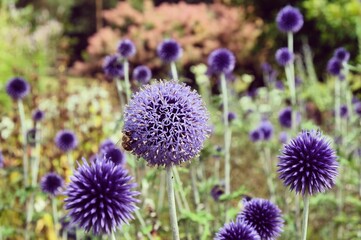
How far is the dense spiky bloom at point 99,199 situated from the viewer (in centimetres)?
168

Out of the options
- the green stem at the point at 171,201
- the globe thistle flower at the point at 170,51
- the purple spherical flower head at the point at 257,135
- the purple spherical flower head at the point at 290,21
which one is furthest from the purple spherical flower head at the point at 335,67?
the green stem at the point at 171,201

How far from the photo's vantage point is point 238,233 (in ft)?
6.27

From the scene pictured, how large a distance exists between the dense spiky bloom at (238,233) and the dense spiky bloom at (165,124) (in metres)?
0.31

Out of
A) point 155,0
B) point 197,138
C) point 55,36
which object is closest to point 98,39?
point 55,36

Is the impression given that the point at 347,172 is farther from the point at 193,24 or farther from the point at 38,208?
the point at 193,24

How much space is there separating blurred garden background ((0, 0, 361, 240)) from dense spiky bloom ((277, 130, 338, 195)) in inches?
23.6

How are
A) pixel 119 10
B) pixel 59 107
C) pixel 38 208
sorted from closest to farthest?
pixel 38 208
pixel 59 107
pixel 119 10

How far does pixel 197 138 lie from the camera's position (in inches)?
72.2

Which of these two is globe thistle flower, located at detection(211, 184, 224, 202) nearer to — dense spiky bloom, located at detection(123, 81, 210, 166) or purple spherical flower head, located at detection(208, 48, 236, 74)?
purple spherical flower head, located at detection(208, 48, 236, 74)

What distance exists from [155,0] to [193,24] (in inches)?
304

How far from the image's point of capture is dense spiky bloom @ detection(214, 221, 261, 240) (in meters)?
1.89

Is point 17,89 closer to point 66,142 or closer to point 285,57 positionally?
point 66,142

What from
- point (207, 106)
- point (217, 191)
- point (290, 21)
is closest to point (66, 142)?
point (217, 191)

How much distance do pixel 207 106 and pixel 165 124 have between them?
9.68ft
